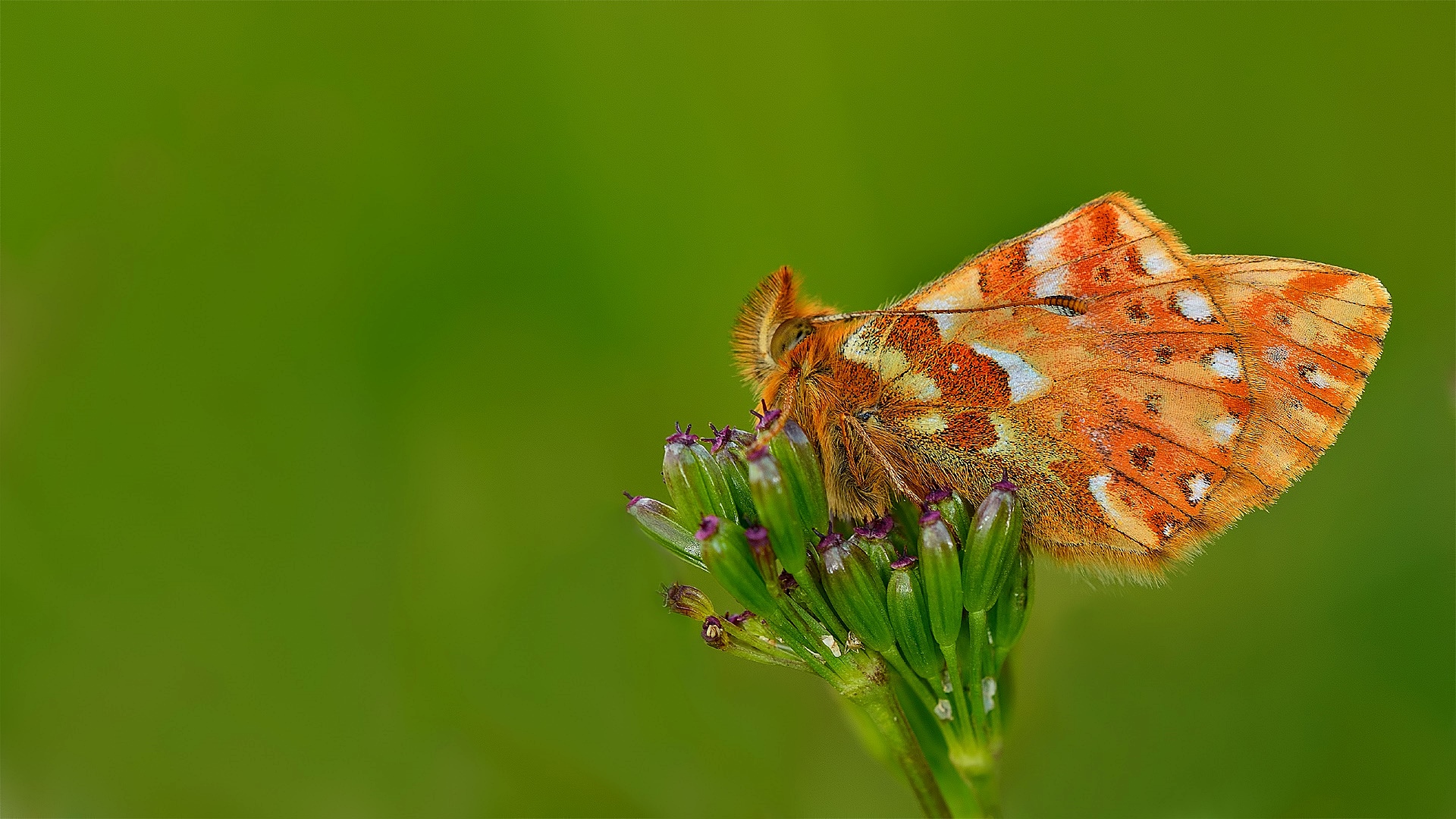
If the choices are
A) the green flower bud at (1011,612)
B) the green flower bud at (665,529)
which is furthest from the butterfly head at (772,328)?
the green flower bud at (1011,612)

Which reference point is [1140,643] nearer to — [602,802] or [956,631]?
[956,631]

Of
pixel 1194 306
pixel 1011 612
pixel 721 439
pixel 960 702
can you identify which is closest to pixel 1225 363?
pixel 1194 306

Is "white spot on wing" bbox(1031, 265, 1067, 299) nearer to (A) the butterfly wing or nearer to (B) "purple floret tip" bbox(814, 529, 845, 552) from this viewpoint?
(A) the butterfly wing

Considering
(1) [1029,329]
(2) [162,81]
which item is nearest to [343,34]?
(2) [162,81]

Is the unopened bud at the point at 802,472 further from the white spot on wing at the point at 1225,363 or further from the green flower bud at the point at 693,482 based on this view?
the white spot on wing at the point at 1225,363

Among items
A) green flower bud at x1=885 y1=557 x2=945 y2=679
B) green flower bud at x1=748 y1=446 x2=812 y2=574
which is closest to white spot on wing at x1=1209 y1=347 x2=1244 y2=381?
green flower bud at x1=885 y1=557 x2=945 y2=679
